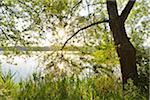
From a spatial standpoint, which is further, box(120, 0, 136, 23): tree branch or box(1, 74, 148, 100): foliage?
box(120, 0, 136, 23): tree branch

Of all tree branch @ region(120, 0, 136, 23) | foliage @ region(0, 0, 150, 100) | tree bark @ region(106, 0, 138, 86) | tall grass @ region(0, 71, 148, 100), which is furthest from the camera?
tree branch @ region(120, 0, 136, 23)

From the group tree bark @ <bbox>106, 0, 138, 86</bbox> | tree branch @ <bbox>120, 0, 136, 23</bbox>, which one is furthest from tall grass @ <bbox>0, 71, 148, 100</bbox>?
tree branch @ <bbox>120, 0, 136, 23</bbox>

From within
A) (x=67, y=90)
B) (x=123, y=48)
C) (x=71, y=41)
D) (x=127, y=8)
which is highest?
(x=127, y=8)

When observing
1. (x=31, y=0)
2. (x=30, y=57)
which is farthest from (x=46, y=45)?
(x=31, y=0)

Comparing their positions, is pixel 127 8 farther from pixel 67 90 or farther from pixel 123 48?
pixel 67 90

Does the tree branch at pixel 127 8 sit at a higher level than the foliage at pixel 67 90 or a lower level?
higher

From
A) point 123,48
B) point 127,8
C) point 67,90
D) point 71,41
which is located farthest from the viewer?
point 71,41

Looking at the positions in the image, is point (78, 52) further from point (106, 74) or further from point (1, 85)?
point (1, 85)

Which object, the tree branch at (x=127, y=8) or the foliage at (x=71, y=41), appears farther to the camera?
the tree branch at (x=127, y=8)

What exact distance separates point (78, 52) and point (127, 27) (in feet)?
3.63

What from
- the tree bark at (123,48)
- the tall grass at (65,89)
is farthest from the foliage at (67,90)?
the tree bark at (123,48)

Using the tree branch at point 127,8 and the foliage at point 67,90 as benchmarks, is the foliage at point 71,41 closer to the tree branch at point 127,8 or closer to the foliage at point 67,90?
the foliage at point 67,90

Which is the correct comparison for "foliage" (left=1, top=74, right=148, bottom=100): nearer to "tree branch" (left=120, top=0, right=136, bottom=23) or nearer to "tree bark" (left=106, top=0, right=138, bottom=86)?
"tree bark" (left=106, top=0, right=138, bottom=86)

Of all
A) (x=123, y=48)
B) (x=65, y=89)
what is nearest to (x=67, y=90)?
(x=65, y=89)
